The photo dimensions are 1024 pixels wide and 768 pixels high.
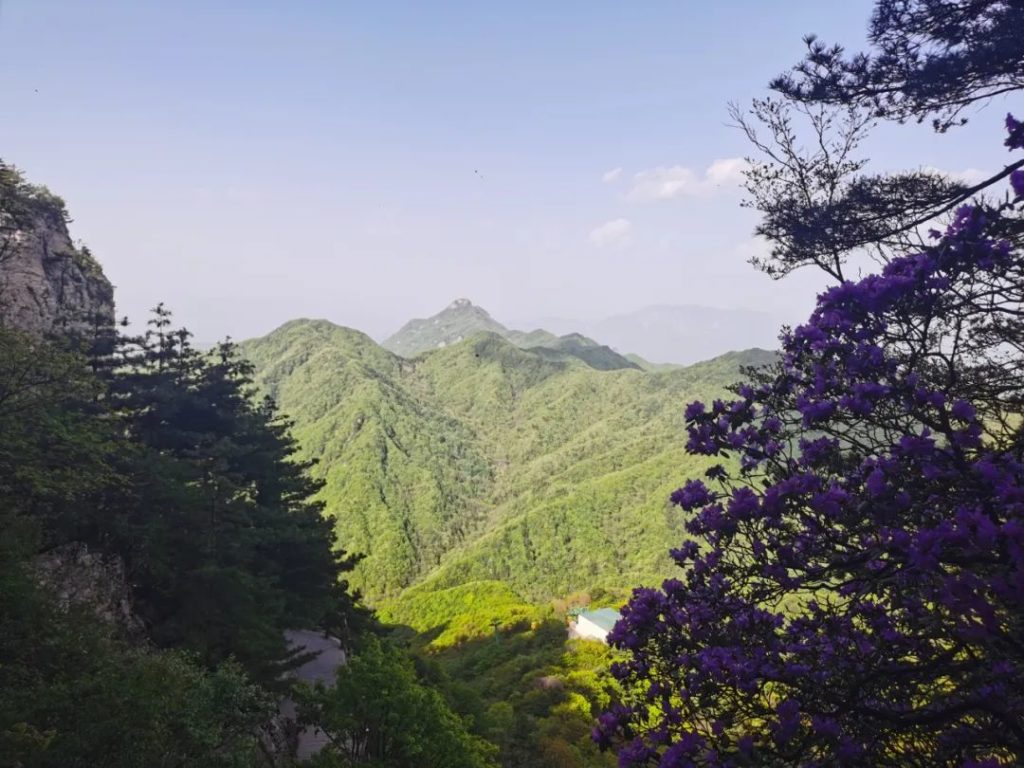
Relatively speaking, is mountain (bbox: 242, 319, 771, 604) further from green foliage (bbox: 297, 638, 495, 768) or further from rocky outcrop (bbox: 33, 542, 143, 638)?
green foliage (bbox: 297, 638, 495, 768)

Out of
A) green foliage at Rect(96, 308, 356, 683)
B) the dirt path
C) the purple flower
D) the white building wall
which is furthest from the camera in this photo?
the white building wall

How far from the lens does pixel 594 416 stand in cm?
15725

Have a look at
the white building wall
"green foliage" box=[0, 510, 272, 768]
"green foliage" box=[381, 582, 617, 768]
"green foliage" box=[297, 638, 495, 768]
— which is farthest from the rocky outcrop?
the white building wall

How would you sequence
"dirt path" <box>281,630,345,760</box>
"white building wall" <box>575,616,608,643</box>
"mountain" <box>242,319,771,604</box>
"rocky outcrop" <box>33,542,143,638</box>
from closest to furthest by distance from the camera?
"rocky outcrop" <box>33,542,143,638</box>
"dirt path" <box>281,630,345,760</box>
"white building wall" <box>575,616,608,643</box>
"mountain" <box>242,319,771,604</box>

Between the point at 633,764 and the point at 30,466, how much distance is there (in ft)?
44.2

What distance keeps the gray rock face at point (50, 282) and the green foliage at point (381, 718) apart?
16.8m

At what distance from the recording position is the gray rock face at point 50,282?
23.0 m

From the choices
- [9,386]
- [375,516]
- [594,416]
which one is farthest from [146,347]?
[594,416]

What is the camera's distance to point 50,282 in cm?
2622

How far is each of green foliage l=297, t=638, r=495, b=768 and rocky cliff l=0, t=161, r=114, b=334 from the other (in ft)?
55.3

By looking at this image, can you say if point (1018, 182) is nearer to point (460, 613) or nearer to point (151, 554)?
point (151, 554)

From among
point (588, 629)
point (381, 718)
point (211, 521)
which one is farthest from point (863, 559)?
point (588, 629)

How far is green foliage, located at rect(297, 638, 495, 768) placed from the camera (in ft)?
33.7

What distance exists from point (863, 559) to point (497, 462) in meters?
145
